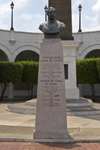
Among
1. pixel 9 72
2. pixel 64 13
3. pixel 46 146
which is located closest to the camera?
pixel 46 146

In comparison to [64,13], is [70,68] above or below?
below

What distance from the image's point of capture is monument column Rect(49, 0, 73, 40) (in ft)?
46.2

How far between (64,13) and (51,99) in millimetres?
9362

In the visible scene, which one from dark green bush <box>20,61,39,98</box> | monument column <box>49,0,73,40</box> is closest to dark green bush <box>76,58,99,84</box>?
dark green bush <box>20,61,39,98</box>

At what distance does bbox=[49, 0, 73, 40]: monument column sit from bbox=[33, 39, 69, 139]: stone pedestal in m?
7.89

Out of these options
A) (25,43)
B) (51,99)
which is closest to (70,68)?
(51,99)

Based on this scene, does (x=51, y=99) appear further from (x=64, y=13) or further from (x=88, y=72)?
(x=88, y=72)

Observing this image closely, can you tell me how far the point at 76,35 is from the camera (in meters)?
31.2

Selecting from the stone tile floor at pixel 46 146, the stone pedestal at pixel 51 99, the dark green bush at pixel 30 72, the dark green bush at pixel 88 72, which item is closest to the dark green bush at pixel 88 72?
the dark green bush at pixel 88 72

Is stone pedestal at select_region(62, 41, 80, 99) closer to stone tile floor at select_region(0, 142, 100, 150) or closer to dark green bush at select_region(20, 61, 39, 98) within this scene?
stone tile floor at select_region(0, 142, 100, 150)

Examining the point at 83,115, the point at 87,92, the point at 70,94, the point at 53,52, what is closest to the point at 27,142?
the point at 53,52

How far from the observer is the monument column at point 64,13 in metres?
14.1

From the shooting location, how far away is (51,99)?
623cm

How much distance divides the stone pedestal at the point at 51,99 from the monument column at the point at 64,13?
789 centimetres
